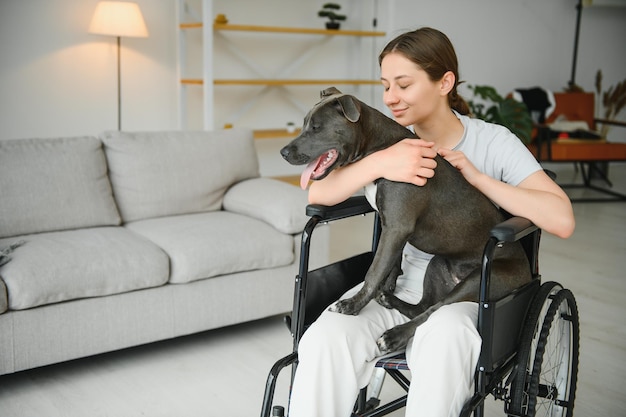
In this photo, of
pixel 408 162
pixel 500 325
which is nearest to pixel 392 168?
pixel 408 162

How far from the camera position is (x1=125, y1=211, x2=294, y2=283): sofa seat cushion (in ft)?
8.87

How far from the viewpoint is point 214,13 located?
5.54m

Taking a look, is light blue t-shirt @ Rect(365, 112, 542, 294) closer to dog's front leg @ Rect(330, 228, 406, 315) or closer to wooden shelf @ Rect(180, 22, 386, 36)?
dog's front leg @ Rect(330, 228, 406, 315)

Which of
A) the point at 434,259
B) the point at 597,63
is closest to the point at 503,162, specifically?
the point at 434,259

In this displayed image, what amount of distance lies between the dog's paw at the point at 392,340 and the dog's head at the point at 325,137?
0.38m

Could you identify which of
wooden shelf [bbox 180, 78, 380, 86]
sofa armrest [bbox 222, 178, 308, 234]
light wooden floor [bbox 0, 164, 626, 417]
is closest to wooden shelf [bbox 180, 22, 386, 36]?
wooden shelf [bbox 180, 78, 380, 86]

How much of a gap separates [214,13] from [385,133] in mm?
4132

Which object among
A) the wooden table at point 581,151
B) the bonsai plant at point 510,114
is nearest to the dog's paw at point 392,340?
the bonsai plant at point 510,114

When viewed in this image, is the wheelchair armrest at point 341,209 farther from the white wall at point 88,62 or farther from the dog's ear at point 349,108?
the white wall at point 88,62

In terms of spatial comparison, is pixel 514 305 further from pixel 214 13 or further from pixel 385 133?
pixel 214 13

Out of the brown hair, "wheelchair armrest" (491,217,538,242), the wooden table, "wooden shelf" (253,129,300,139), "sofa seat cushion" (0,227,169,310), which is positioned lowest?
"sofa seat cushion" (0,227,169,310)

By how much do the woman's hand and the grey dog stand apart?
3cm

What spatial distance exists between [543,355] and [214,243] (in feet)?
4.58

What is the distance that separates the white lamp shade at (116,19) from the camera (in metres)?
4.57
